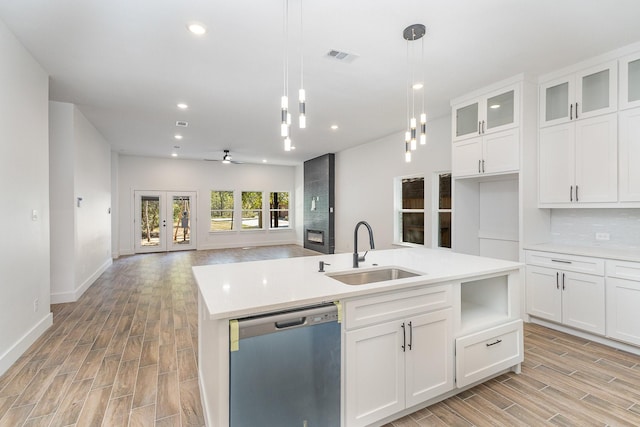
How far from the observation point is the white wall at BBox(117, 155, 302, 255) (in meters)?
8.91

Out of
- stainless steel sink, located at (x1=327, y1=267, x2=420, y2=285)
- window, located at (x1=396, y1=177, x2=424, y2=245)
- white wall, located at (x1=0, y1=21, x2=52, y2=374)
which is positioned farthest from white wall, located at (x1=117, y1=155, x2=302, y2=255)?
stainless steel sink, located at (x1=327, y1=267, x2=420, y2=285)

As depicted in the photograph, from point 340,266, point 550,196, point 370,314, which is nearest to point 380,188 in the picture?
point 550,196

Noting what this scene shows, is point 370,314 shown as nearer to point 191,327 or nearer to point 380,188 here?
point 191,327

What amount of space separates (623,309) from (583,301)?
0.99 feet

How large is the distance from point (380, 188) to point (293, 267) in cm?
482

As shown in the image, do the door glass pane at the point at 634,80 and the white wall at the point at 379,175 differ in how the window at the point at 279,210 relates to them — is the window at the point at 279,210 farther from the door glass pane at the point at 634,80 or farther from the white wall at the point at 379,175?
the door glass pane at the point at 634,80

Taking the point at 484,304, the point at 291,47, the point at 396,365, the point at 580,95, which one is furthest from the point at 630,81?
the point at 396,365

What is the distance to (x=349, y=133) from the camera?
6.38 metres

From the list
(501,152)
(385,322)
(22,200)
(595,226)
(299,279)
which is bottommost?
(385,322)

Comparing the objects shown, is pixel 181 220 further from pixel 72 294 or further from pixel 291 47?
pixel 291 47

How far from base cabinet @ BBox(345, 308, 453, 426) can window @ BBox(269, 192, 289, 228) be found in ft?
30.7

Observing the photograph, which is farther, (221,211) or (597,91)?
(221,211)

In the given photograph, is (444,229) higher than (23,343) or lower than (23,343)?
higher

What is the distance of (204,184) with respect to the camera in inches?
388
